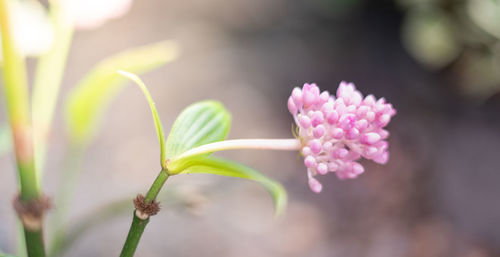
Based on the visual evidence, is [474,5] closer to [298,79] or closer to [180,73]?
[298,79]

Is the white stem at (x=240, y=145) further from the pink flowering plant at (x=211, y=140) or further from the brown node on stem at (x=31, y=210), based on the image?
the brown node on stem at (x=31, y=210)

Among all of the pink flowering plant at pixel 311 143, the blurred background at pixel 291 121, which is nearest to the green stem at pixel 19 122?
the pink flowering plant at pixel 311 143

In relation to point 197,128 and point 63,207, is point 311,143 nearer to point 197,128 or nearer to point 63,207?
point 197,128

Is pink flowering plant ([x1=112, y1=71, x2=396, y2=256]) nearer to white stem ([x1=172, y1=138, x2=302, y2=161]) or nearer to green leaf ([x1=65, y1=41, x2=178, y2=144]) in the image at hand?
white stem ([x1=172, y1=138, x2=302, y2=161])

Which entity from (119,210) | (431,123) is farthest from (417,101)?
(119,210)

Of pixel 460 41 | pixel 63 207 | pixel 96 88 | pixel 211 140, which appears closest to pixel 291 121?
pixel 460 41

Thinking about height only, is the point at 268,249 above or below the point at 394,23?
below

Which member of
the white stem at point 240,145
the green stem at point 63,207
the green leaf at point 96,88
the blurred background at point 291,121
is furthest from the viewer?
the blurred background at point 291,121
